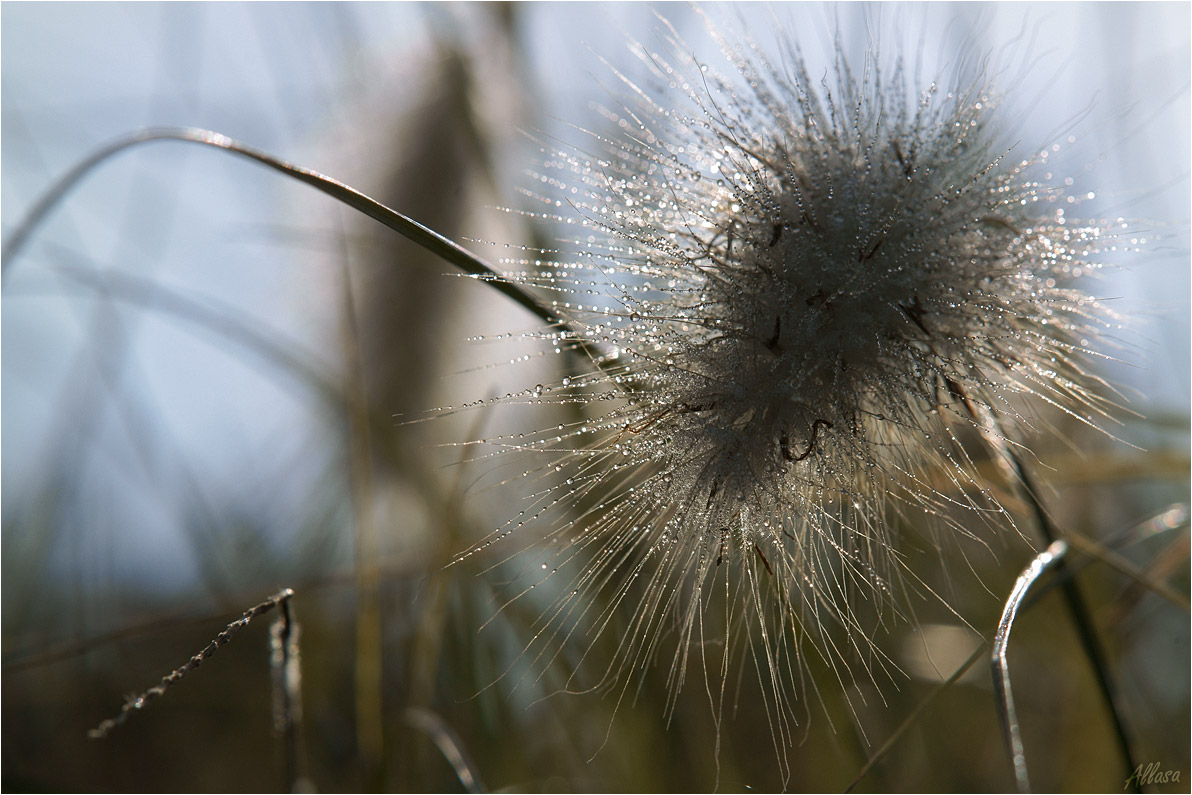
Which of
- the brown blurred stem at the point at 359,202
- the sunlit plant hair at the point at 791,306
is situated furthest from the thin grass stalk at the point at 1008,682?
the brown blurred stem at the point at 359,202

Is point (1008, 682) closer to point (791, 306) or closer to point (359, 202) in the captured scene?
point (791, 306)

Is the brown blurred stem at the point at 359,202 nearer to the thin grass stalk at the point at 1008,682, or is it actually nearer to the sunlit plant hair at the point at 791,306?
the sunlit plant hair at the point at 791,306

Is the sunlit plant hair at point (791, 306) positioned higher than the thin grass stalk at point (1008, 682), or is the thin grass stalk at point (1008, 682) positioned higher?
the sunlit plant hair at point (791, 306)

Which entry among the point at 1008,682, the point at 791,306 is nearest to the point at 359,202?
the point at 791,306

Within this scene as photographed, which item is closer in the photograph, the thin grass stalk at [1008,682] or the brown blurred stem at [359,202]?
the thin grass stalk at [1008,682]

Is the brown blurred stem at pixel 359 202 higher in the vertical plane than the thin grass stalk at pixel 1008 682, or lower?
higher

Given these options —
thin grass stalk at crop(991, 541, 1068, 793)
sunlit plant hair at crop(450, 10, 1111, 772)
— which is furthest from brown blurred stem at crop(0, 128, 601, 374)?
thin grass stalk at crop(991, 541, 1068, 793)

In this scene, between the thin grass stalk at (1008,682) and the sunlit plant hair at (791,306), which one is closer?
the thin grass stalk at (1008,682)

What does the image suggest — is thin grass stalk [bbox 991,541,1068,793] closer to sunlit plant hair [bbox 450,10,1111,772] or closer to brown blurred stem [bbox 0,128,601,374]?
sunlit plant hair [bbox 450,10,1111,772]
